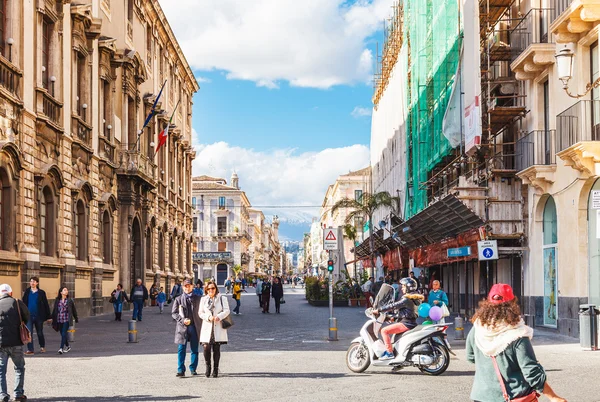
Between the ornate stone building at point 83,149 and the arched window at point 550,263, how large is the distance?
14.1m

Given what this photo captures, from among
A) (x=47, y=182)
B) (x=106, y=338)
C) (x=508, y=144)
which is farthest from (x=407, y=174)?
(x=106, y=338)

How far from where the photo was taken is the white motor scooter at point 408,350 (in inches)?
595

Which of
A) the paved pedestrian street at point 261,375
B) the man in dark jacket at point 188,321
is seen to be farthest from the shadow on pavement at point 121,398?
the man in dark jacket at point 188,321

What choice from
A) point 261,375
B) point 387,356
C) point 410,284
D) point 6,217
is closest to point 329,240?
point 6,217

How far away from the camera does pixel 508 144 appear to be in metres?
27.5

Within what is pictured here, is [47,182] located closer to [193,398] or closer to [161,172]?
[193,398]

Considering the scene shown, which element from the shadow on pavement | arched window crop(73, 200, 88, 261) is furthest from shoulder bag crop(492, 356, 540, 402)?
arched window crop(73, 200, 88, 261)

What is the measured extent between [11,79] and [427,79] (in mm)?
20016

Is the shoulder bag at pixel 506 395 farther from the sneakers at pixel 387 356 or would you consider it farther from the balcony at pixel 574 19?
the balcony at pixel 574 19

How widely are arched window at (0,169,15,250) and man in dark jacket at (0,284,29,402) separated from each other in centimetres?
1262

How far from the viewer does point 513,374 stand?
6375 mm

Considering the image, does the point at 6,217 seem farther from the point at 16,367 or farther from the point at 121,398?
the point at 121,398

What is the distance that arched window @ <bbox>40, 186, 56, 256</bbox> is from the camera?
29.0 m

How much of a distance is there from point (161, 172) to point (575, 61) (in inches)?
1320
